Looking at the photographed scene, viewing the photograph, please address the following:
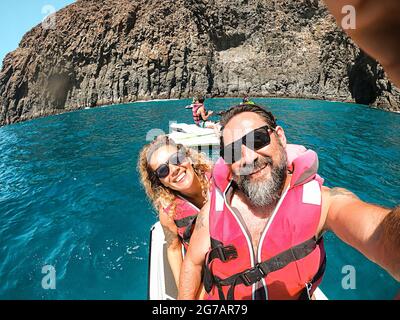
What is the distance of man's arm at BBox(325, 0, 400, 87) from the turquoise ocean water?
4.55 metres

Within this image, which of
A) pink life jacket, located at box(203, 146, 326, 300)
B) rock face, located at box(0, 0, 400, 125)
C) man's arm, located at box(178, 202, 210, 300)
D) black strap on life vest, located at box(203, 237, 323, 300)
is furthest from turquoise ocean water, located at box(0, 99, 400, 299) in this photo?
rock face, located at box(0, 0, 400, 125)

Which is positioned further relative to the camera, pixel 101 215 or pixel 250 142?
pixel 101 215

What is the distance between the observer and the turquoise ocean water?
474 cm

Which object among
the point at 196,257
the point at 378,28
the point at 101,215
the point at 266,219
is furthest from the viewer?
the point at 101,215

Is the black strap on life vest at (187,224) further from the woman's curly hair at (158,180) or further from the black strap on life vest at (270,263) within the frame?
the black strap on life vest at (270,263)

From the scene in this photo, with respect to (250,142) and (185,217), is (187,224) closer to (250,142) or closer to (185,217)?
(185,217)

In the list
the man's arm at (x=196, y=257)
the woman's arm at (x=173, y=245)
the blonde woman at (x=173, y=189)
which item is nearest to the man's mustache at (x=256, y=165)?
the man's arm at (x=196, y=257)

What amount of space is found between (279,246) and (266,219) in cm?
24

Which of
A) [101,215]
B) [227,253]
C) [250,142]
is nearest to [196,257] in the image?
[227,253]

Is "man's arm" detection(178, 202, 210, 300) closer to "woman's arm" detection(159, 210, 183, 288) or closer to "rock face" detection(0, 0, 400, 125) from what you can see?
"woman's arm" detection(159, 210, 183, 288)

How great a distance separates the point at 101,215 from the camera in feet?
23.7

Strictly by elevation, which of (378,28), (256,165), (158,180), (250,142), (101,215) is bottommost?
(101,215)

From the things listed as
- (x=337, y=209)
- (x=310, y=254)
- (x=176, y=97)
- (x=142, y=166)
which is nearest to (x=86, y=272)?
(x=142, y=166)

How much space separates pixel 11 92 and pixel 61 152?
44.2 metres
